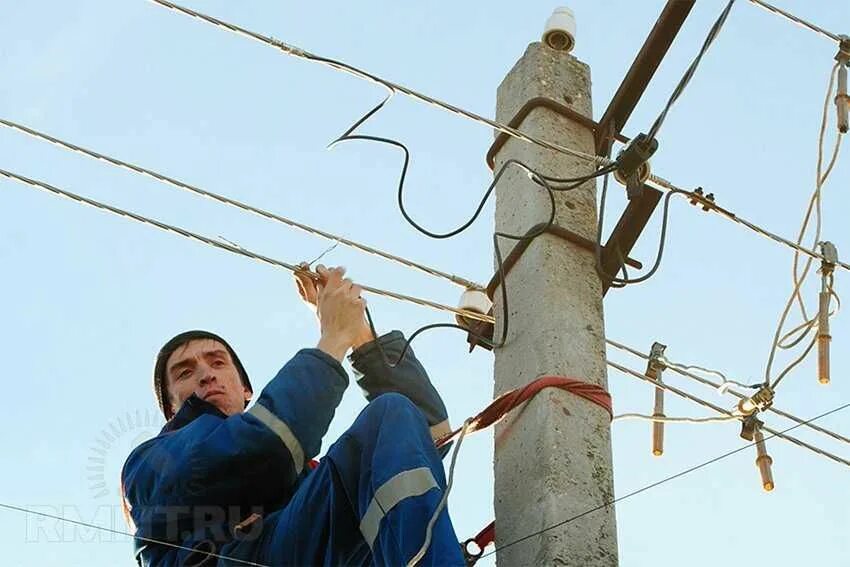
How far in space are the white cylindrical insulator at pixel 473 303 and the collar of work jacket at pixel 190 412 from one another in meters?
0.87

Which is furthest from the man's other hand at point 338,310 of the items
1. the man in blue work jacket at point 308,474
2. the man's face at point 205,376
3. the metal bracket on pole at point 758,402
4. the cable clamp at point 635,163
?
the metal bracket on pole at point 758,402

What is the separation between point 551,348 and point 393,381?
83cm

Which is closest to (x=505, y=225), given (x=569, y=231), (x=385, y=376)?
(x=569, y=231)

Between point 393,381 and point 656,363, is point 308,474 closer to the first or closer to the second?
point 393,381

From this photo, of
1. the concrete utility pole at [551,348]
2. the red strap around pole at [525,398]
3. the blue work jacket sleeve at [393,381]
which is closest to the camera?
the concrete utility pole at [551,348]

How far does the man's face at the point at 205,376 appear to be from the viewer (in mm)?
5223

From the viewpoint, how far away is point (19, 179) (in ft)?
17.0

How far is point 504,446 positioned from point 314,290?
1.09m

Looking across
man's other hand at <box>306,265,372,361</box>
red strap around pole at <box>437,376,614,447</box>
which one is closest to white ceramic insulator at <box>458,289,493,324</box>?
man's other hand at <box>306,265,372,361</box>

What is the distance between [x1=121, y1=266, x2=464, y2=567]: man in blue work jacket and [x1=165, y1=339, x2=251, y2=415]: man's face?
0.22 m

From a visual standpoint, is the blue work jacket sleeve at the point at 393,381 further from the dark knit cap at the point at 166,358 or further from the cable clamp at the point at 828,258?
the cable clamp at the point at 828,258

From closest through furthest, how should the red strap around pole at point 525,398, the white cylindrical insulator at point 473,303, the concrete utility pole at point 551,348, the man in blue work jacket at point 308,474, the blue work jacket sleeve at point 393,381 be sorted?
the man in blue work jacket at point 308,474
the concrete utility pole at point 551,348
the red strap around pole at point 525,398
the blue work jacket sleeve at point 393,381
the white cylindrical insulator at point 473,303

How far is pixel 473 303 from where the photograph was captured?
5.41 metres

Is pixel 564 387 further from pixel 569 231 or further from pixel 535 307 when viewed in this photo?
pixel 569 231
